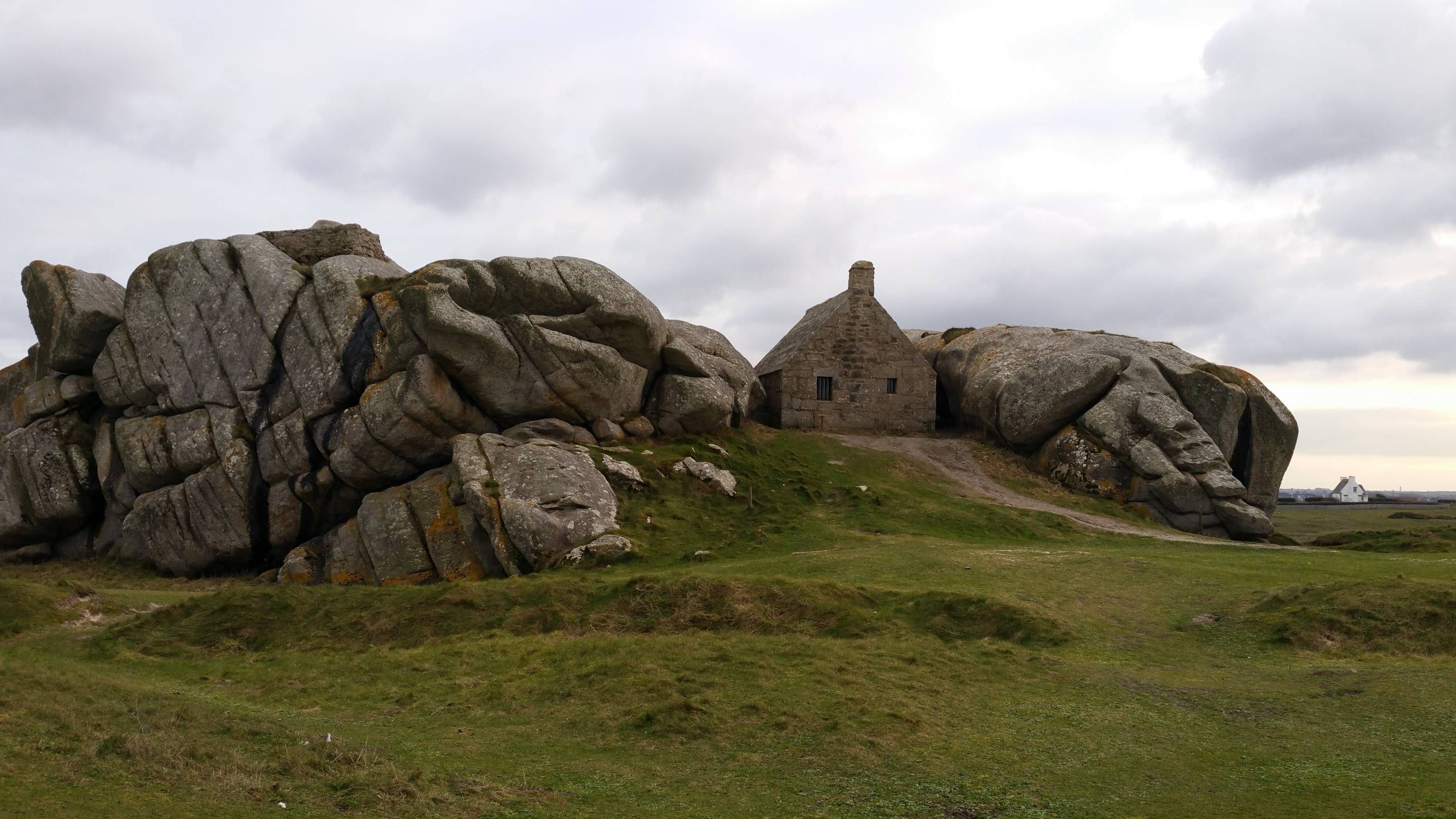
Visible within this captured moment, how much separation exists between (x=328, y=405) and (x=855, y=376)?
25171mm

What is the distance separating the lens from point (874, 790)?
43.0 ft

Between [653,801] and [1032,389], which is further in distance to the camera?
[1032,389]

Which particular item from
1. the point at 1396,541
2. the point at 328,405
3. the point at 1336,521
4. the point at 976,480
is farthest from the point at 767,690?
the point at 1336,521

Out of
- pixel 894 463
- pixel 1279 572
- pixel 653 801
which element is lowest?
pixel 653 801

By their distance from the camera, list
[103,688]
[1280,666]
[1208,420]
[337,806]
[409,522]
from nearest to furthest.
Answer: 1. [337,806]
2. [103,688]
3. [1280,666]
4. [409,522]
5. [1208,420]

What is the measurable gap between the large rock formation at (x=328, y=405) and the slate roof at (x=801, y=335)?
8682mm

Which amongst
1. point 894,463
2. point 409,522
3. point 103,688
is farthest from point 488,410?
point 103,688

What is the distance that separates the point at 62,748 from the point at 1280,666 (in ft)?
64.9

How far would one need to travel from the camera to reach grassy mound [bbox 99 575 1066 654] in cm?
2173

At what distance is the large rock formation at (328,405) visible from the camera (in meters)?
32.6

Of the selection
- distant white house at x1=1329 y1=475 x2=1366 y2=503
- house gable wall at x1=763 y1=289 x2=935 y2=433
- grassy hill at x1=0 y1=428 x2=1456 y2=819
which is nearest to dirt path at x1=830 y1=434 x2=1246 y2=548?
house gable wall at x1=763 y1=289 x2=935 y2=433

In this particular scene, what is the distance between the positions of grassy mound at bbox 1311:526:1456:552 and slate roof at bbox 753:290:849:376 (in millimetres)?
23411

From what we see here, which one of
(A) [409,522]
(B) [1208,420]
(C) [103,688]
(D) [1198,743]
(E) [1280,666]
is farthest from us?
(B) [1208,420]

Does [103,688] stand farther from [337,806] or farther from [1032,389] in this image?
[1032,389]
